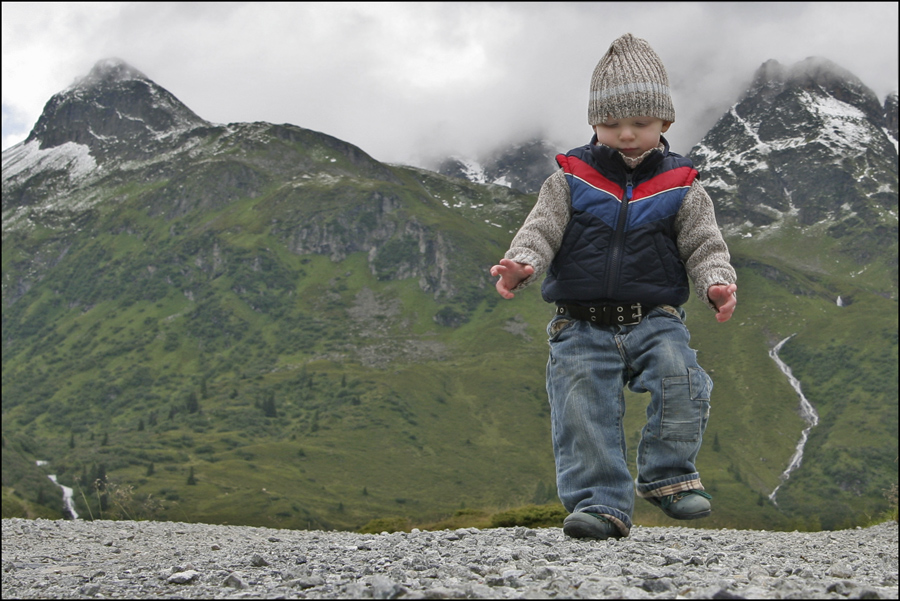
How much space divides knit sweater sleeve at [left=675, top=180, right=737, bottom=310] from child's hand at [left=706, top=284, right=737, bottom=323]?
0.08 meters

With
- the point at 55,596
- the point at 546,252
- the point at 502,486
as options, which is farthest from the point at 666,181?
the point at 502,486

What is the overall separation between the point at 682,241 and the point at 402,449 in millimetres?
188295

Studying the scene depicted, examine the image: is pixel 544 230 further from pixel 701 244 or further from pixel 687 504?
pixel 687 504

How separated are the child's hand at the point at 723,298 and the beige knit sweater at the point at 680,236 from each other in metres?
0.09

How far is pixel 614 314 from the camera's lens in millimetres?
5395

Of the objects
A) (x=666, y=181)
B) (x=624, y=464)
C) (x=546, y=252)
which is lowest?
(x=624, y=464)

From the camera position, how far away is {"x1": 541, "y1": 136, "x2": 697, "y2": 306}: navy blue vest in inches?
213

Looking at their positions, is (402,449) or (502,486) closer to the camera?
(502,486)

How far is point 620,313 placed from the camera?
5.39 metres

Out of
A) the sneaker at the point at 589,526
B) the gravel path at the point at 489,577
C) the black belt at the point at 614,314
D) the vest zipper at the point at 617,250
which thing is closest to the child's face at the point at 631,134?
the vest zipper at the point at 617,250

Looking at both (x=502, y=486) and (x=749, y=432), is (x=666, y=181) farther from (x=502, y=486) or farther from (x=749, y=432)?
(x=749, y=432)

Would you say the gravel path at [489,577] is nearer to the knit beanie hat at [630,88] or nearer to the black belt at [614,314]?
the black belt at [614,314]

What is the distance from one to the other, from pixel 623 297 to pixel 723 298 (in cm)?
63

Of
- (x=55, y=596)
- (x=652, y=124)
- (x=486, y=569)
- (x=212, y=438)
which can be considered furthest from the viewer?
(x=212, y=438)
